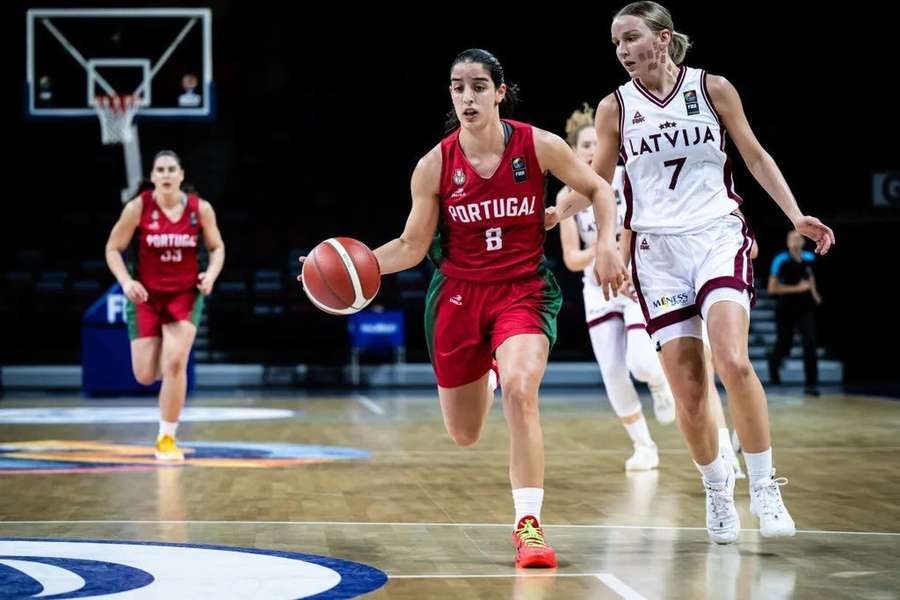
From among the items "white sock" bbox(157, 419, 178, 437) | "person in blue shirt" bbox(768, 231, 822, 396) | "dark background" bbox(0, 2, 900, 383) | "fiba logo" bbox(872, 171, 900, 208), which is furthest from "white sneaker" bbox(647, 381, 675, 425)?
"fiba logo" bbox(872, 171, 900, 208)

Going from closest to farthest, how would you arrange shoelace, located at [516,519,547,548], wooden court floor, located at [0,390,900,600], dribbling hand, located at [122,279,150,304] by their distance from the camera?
wooden court floor, located at [0,390,900,600]
shoelace, located at [516,519,547,548]
dribbling hand, located at [122,279,150,304]

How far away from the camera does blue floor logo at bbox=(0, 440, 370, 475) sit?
715 centimetres

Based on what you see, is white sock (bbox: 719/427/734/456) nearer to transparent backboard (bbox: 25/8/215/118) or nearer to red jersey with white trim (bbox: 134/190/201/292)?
red jersey with white trim (bbox: 134/190/201/292)

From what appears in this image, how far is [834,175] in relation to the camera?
799 inches

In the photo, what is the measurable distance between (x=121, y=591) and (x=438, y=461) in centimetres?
406

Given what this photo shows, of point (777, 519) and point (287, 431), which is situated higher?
point (777, 519)

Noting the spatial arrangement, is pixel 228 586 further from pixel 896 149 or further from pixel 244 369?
pixel 896 149

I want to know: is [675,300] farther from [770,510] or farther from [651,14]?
[651,14]

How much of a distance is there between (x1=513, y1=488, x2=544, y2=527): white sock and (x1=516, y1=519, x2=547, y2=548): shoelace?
38 millimetres

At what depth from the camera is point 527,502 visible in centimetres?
415

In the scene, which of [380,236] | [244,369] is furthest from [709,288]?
[380,236]

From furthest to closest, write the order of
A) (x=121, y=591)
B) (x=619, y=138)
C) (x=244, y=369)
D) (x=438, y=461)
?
(x=244, y=369)
(x=438, y=461)
(x=619, y=138)
(x=121, y=591)

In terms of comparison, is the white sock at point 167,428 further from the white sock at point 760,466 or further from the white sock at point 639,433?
the white sock at point 760,466

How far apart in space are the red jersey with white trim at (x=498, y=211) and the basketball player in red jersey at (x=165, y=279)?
3489 millimetres
